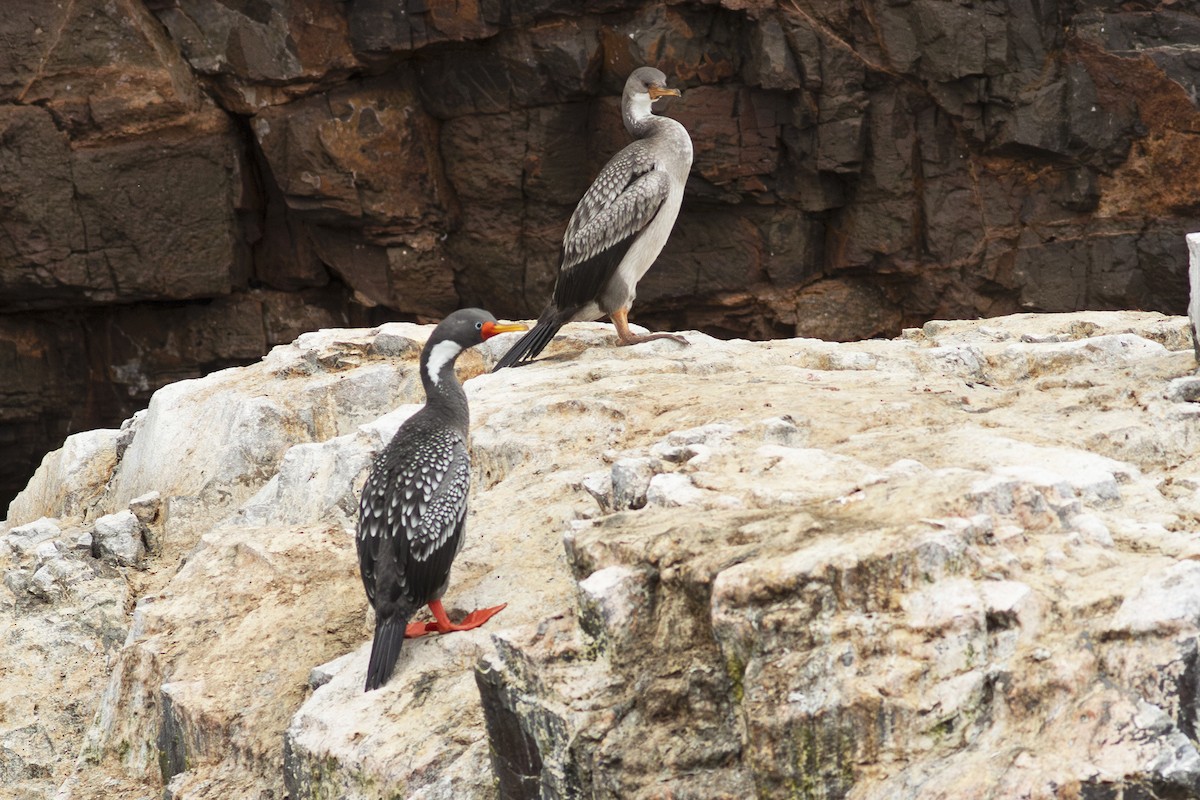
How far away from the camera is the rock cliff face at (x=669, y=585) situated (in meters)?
3.16

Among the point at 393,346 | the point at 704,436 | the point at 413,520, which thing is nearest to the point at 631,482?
the point at 704,436

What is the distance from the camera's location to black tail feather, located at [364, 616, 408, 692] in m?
4.22

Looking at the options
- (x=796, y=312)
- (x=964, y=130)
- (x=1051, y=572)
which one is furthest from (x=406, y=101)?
(x=1051, y=572)

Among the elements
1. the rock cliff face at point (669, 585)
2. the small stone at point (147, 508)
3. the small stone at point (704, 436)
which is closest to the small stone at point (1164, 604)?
the rock cliff face at point (669, 585)

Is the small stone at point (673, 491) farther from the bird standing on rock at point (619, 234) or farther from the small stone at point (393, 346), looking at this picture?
the small stone at point (393, 346)

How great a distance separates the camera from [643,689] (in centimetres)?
357

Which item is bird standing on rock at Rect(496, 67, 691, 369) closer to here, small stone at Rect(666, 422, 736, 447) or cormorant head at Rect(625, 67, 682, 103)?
cormorant head at Rect(625, 67, 682, 103)

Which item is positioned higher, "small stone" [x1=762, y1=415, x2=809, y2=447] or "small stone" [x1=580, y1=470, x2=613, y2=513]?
"small stone" [x1=762, y1=415, x2=809, y2=447]

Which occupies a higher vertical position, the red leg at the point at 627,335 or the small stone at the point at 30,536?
the red leg at the point at 627,335

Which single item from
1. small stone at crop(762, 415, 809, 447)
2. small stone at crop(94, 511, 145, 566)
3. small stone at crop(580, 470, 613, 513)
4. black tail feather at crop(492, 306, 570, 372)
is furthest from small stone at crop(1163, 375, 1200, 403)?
small stone at crop(94, 511, 145, 566)

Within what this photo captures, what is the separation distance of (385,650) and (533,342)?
2945 mm

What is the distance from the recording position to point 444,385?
198 inches

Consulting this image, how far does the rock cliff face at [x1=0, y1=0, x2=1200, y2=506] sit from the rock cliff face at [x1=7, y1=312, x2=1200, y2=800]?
20.9 ft

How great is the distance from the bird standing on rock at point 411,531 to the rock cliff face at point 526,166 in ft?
31.8
